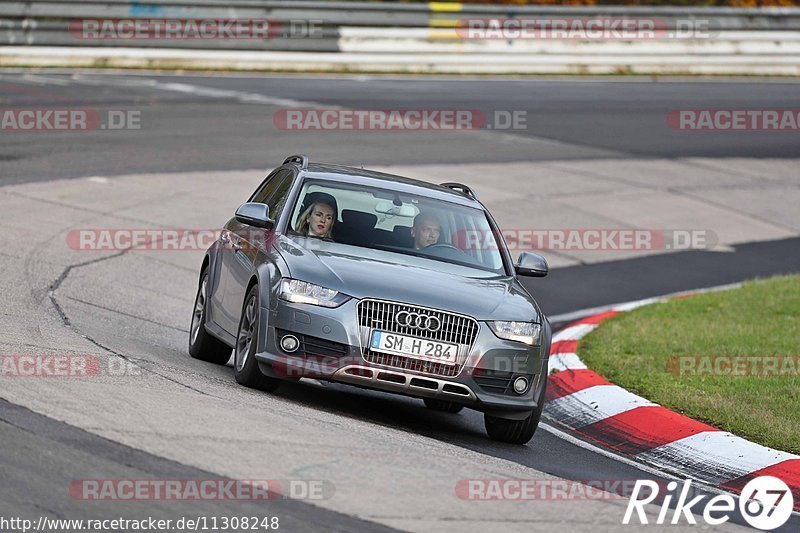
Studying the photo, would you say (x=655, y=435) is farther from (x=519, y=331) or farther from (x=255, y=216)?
(x=255, y=216)

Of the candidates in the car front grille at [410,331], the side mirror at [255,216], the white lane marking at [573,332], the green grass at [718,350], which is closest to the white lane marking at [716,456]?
the green grass at [718,350]

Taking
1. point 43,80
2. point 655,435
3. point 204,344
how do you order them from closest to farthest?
point 655,435 < point 204,344 < point 43,80

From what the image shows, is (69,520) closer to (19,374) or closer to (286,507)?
(286,507)

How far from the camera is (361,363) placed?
867 cm

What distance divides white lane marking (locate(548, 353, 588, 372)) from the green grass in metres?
0.09

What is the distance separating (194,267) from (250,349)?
6.26 meters

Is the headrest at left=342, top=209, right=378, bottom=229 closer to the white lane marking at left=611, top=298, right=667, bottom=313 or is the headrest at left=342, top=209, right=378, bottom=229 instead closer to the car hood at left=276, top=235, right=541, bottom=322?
A: the car hood at left=276, top=235, right=541, bottom=322

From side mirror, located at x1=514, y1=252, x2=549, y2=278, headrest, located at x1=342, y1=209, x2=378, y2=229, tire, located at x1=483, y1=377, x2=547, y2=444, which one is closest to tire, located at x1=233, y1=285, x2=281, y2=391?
headrest, located at x1=342, y1=209, x2=378, y2=229

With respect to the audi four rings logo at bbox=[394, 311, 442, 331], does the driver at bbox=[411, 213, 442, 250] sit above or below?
above

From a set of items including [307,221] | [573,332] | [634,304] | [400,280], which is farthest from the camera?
[634,304]

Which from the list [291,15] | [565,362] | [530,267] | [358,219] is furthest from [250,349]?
[291,15]

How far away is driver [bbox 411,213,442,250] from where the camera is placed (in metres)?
10.1

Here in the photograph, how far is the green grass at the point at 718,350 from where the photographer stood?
9.98 metres

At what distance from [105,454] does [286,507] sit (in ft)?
3.16
